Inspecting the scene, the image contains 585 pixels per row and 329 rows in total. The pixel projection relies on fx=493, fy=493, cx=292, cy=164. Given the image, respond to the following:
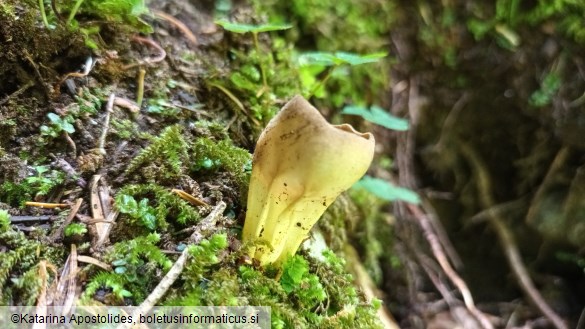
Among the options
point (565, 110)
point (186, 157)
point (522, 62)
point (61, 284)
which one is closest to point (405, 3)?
point (522, 62)

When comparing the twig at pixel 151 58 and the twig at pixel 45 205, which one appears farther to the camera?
the twig at pixel 151 58

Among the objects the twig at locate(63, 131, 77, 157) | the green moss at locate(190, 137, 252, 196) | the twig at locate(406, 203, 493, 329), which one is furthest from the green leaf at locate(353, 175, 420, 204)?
the twig at locate(63, 131, 77, 157)

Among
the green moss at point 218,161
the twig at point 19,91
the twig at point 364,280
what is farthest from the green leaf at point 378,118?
the twig at point 19,91

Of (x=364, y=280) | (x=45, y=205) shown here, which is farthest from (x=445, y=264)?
(x=45, y=205)

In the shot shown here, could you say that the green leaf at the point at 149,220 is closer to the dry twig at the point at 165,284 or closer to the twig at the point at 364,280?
the dry twig at the point at 165,284

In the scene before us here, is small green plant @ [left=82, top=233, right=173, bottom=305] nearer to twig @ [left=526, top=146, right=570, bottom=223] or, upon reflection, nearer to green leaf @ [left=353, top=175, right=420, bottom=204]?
green leaf @ [left=353, top=175, right=420, bottom=204]

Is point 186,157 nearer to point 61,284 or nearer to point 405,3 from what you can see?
point 61,284

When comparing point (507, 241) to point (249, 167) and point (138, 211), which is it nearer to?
point (249, 167)
